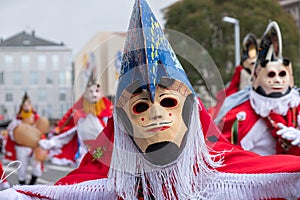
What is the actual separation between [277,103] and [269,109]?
97mm

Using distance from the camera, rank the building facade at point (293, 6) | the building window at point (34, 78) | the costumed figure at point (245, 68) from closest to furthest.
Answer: the costumed figure at point (245, 68), the building window at point (34, 78), the building facade at point (293, 6)

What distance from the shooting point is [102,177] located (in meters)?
3.59

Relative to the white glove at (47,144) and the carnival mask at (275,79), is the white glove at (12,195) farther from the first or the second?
the white glove at (47,144)

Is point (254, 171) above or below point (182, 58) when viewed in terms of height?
below

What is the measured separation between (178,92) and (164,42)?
281mm

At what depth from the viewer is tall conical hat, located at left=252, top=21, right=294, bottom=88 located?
20.0 feet

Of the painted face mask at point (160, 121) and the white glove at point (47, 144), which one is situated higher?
the painted face mask at point (160, 121)

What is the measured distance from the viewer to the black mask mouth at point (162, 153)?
3.28 m

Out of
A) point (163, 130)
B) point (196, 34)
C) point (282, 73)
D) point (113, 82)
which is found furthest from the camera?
point (196, 34)

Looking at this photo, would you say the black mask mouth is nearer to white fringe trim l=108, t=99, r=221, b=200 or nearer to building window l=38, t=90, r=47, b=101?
white fringe trim l=108, t=99, r=221, b=200

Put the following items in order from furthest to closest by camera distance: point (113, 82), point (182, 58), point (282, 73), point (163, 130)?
point (282, 73)
point (113, 82)
point (182, 58)
point (163, 130)

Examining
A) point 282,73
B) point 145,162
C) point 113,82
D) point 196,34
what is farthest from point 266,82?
point 196,34

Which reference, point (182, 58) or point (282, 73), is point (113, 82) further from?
point (282, 73)

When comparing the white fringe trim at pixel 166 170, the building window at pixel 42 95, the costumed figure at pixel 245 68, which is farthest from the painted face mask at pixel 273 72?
the building window at pixel 42 95
